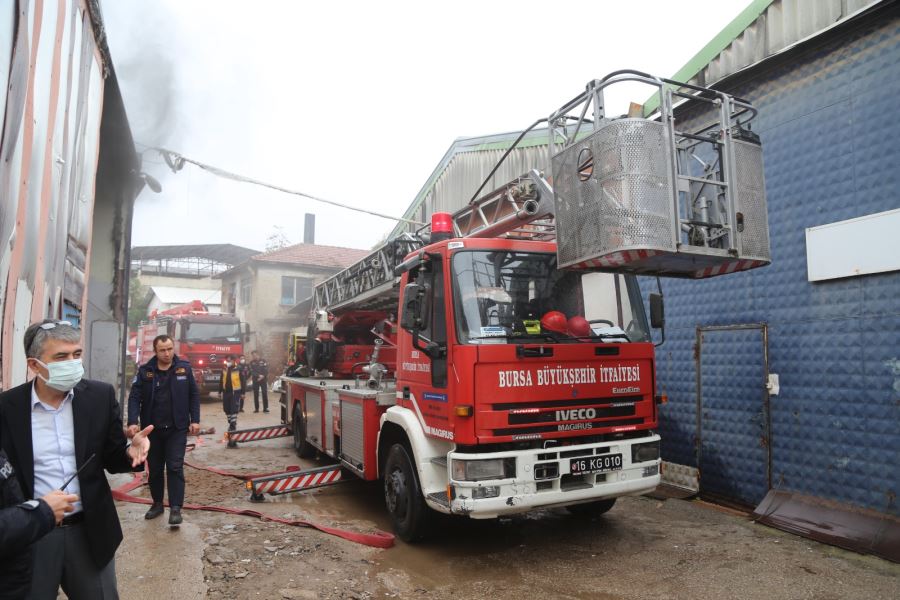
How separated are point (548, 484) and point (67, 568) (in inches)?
125

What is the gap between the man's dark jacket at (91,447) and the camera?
2199 millimetres

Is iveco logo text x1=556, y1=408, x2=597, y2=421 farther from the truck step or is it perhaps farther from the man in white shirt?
the man in white shirt

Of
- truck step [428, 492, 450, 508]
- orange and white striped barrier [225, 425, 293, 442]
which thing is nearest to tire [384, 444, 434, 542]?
truck step [428, 492, 450, 508]

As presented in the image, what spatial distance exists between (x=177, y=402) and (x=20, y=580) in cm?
375

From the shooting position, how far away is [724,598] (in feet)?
13.0

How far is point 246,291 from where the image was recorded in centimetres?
2744

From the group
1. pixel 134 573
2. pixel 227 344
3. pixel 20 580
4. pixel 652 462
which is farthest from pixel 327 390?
pixel 227 344

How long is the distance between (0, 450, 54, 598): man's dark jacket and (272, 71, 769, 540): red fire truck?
2823 millimetres

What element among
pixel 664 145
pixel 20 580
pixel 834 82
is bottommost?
pixel 20 580

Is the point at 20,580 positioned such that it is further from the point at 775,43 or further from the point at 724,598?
the point at 775,43

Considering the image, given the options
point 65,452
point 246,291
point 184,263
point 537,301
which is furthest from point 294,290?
point 65,452

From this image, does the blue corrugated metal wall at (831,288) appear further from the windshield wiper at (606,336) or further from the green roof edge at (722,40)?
the windshield wiper at (606,336)

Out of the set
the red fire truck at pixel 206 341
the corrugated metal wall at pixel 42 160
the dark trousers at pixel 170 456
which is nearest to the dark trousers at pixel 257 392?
the red fire truck at pixel 206 341

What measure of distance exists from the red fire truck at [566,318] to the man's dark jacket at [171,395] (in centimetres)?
188
